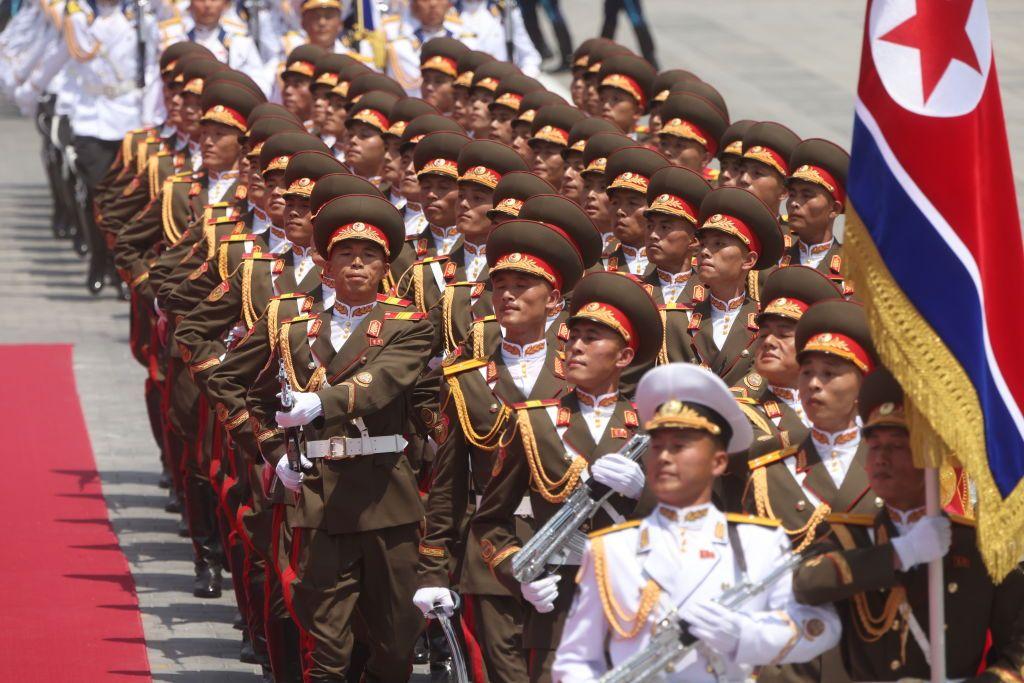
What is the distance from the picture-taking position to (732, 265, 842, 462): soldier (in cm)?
784

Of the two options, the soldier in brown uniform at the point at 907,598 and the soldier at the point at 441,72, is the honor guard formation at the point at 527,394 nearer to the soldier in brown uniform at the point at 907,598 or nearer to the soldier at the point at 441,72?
the soldier in brown uniform at the point at 907,598

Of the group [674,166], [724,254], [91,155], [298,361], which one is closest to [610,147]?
[674,166]

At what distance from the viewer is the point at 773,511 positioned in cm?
680

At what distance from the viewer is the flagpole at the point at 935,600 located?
19.4 ft

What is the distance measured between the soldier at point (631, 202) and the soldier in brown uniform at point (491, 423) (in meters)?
2.41

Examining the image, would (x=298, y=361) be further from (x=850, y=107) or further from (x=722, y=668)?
(x=850, y=107)

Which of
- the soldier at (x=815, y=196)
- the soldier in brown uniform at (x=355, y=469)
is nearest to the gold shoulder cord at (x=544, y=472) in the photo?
the soldier in brown uniform at (x=355, y=469)

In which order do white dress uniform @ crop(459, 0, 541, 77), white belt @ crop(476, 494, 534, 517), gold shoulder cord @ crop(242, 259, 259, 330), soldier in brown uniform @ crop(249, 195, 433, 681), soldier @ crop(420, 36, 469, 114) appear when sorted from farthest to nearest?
1. white dress uniform @ crop(459, 0, 541, 77)
2. soldier @ crop(420, 36, 469, 114)
3. gold shoulder cord @ crop(242, 259, 259, 330)
4. soldier in brown uniform @ crop(249, 195, 433, 681)
5. white belt @ crop(476, 494, 534, 517)

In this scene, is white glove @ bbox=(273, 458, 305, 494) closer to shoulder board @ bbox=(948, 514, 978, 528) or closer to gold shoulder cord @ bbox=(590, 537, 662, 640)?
gold shoulder cord @ bbox=(590, 537, 662, 640)

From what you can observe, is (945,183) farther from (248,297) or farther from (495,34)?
(495,34)

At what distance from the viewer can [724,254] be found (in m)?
9.49

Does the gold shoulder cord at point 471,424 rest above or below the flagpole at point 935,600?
below

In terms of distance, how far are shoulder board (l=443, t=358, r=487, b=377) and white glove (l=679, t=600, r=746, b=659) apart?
2.63 metres

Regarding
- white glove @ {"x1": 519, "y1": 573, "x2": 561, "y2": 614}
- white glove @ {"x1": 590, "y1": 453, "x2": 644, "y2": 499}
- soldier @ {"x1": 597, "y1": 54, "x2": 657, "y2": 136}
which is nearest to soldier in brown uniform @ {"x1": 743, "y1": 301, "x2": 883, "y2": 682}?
white glove @ {"x1": 590, "y1": 453, "x2": 644, "y2": 499}
